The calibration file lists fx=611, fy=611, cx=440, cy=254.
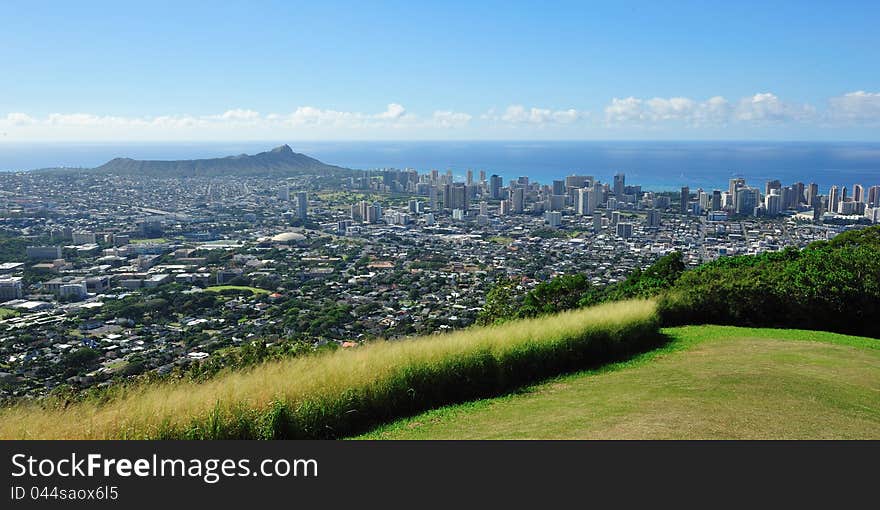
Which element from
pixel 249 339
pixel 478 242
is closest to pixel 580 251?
pixel 478 242

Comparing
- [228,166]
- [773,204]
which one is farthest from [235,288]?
[228,166]

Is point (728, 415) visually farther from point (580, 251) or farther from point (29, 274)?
point (580, 251)

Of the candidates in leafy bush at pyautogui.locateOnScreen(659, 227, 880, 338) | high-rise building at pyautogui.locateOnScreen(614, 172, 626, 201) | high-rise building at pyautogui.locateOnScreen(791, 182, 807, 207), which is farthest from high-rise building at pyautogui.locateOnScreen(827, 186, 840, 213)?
leafy bush at pyautogui.locateOnScreen(659, 227, 880, 338)

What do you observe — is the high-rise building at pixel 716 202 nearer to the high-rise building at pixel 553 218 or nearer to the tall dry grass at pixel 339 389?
the high-rise building at pixel 553 218

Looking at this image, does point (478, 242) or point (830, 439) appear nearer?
point (830, 439)

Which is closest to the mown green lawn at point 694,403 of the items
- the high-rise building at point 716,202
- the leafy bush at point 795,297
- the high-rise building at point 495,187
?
the leafy bush at point 795,297

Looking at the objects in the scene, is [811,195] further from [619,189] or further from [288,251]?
[288,251]
